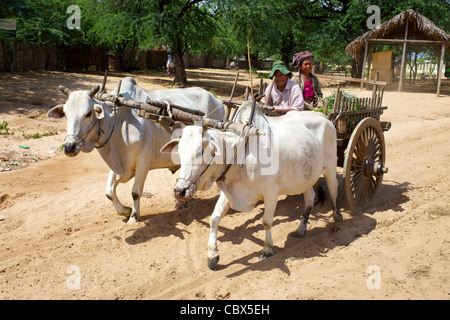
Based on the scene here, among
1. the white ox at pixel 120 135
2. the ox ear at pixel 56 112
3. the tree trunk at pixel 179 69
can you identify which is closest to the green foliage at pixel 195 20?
the tree trunk at pixel 179 69

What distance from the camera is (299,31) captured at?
25500mm

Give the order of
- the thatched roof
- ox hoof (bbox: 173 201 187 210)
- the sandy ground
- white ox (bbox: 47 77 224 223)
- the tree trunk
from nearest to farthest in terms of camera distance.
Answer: the sandy ground < white ox (bbox: 47 77 224 223) < ox hoof (bbox: 173 201 187 210) < the thatched roof < the tree trunk

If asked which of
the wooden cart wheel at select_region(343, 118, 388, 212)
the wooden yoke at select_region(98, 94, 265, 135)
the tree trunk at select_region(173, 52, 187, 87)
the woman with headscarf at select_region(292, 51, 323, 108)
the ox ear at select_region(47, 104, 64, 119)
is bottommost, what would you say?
the wooden cart wheel at select_region(343, 118, 388, 212)

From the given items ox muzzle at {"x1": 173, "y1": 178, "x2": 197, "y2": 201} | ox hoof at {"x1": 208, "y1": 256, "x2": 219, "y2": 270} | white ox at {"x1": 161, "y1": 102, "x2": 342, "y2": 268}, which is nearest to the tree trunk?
white ox at {"x1": 161, "y1": 102, "x2": 342, "y2": 268}

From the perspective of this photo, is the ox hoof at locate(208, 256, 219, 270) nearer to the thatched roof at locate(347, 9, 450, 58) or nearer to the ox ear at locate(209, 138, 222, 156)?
Answer: the ox ear at locate(209, 138, 222, 156)

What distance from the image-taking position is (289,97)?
5.69 m

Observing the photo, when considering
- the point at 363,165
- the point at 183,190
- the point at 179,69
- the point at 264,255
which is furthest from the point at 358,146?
the point at 179,69

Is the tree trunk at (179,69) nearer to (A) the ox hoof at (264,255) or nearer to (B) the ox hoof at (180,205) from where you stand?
(B) the ox hoof at (180,205)

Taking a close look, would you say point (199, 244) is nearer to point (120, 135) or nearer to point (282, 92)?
point (120, 135)

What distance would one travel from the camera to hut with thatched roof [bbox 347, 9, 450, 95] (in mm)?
18938

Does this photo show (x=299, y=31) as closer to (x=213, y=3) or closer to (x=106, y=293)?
(x=213, y=3)

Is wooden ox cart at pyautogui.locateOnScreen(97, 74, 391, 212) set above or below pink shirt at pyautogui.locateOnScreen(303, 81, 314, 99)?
below

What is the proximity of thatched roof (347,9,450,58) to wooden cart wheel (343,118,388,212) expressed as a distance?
15.5m

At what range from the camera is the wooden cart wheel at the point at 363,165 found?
546 cm
